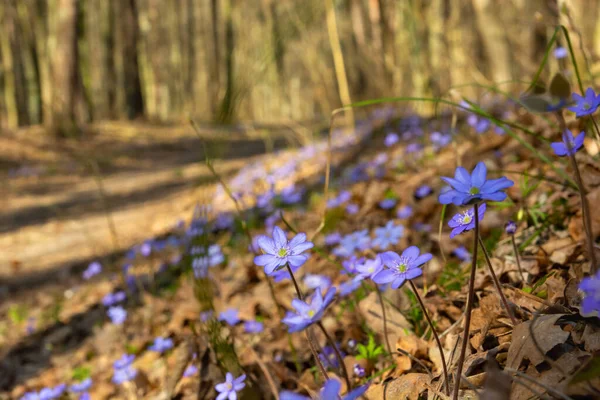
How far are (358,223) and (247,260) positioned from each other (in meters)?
0.73

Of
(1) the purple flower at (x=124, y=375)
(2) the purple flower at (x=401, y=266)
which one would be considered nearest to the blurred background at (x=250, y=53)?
(2) the purple flower at (x=401, y=266)

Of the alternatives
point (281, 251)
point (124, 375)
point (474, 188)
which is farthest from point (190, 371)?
point (474, 188)

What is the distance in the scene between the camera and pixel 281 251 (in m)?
1.05

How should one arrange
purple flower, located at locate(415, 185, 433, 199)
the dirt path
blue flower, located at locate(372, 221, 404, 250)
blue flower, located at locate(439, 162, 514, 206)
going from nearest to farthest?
blue flower, located at locate(439, 162, 514, 206) < blue flower, located at locate(372, 221, 404, 250) < purple flower, located at locate(415, 185, 433, 199) < the dirt path

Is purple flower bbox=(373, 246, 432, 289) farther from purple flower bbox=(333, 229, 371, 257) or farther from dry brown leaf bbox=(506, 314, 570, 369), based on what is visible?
purple flower bbox=(333, 229, 371, 257)

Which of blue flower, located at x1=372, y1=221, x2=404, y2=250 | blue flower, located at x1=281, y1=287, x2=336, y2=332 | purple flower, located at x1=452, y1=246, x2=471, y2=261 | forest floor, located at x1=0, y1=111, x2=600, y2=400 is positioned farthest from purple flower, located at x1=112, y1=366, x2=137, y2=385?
purple flower, located at x1=452, y1=246, x2=471, y2=261

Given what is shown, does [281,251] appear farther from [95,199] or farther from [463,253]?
[95,199]

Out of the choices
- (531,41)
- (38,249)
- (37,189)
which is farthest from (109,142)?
(531,41)

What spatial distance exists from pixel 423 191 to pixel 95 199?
564 cm

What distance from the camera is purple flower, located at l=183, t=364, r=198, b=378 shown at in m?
1.68

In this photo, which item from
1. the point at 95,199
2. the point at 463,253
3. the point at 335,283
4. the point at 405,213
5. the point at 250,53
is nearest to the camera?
the point at 463,253

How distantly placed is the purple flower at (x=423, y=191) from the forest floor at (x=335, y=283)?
0.01 meters

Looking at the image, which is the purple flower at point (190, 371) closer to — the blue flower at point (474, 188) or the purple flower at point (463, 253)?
the purple flower at point (463, 253)

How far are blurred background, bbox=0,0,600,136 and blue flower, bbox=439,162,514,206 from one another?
618 mm
